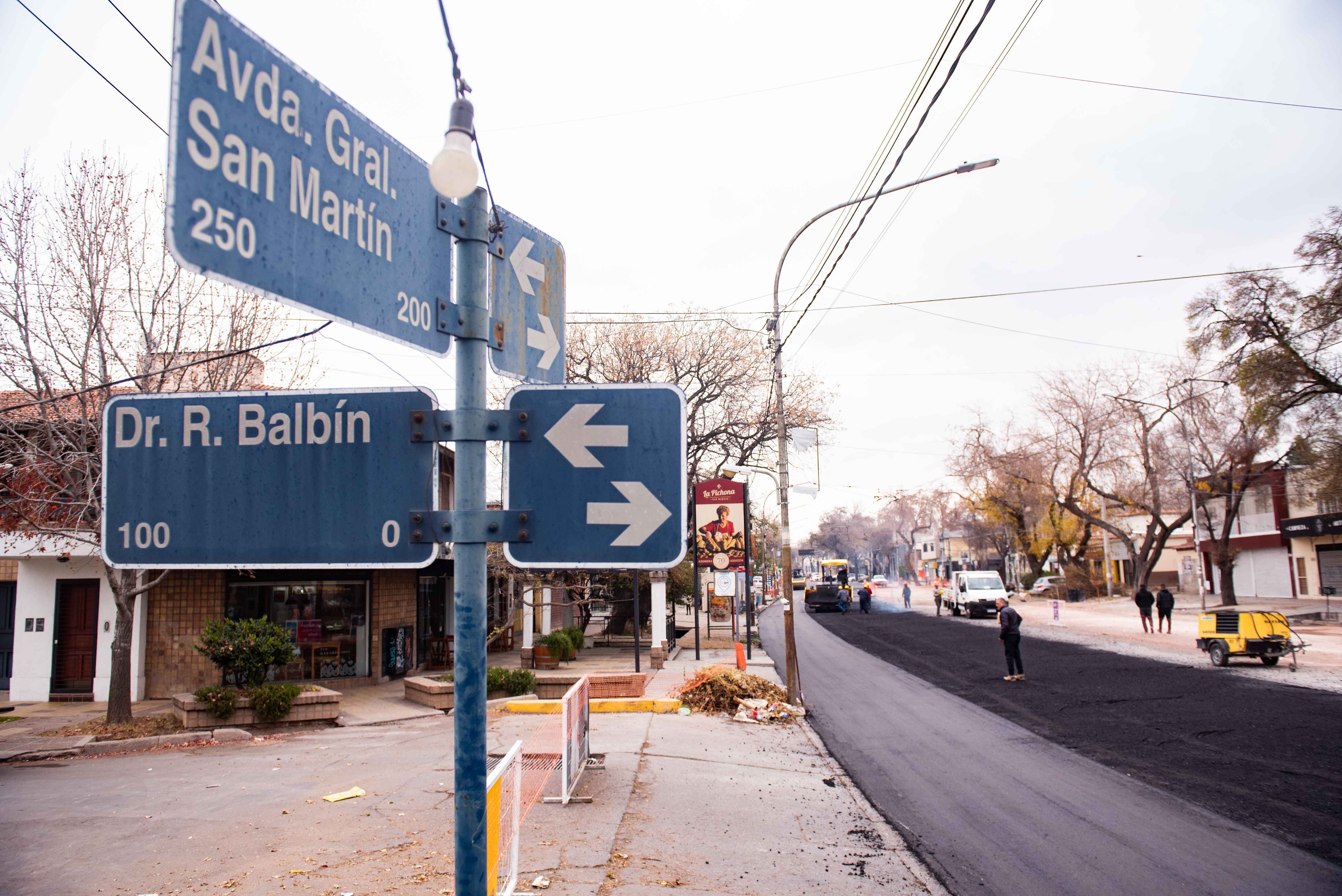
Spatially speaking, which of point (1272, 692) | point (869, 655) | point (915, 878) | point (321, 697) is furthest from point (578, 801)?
point (869, 655)

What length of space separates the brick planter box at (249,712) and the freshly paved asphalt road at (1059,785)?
322 inches

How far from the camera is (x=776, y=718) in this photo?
45.4 ft

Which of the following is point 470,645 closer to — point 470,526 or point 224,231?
point 470,526

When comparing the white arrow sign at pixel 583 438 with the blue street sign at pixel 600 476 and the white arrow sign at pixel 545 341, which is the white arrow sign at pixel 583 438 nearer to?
the blue street sign at pixel 600 476

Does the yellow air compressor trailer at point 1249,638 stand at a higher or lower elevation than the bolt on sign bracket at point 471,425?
lower

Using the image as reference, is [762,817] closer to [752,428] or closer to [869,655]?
[869,655]

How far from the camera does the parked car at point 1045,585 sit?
2229 inches

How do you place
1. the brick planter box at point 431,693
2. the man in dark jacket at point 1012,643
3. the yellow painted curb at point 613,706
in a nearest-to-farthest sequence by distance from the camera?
the yellow painted curb at point 613,706, the brick planter box at point 431,693, the man in dark jacket at point 1012,643

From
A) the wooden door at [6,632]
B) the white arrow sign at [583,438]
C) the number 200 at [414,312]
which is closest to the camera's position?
the number 200 at [414,312]

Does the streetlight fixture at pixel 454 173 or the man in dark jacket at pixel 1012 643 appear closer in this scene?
the streetlight fixture at pixel 454 173

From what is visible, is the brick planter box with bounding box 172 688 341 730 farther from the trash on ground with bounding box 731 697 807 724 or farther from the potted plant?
the trash on ground with bounding box 731 697 807 724

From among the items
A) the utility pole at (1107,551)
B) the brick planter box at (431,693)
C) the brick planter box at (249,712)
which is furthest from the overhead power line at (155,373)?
the utility pole at (1107,551)

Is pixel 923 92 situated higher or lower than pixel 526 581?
higher

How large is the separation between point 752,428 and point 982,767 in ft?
70.7
